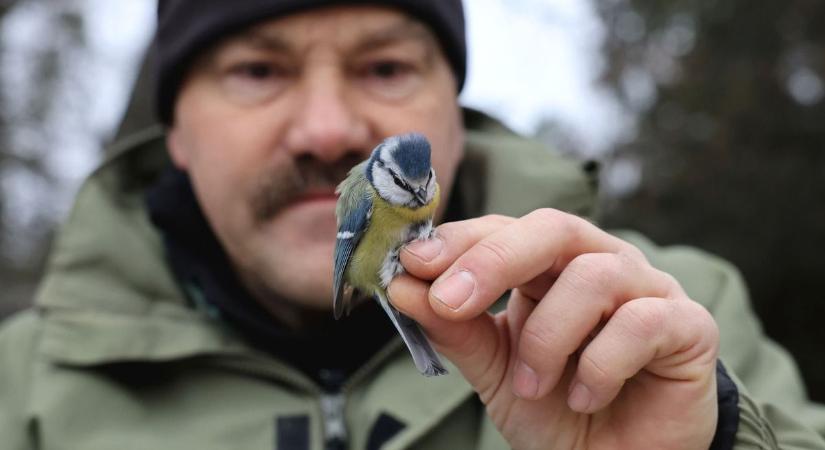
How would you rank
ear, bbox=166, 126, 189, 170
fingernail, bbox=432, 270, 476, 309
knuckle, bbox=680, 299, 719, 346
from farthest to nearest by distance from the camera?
ear, bbox=166, 126, 189, 170 → knuckle, bbox=680, 299, 719, 346 → fingernail, bbox=432, 270, 476, 309

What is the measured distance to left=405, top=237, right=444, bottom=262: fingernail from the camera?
113cm

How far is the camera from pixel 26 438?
5.75 ft

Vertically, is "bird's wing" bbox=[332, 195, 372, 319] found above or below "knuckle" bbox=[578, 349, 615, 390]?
above

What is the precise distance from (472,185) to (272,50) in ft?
2.34

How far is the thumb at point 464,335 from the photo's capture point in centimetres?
114

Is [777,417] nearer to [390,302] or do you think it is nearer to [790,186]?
[390,302]

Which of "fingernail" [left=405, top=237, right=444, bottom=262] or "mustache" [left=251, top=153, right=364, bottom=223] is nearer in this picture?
"fingernail" [left=405, top=237, right=444, bottom=262]

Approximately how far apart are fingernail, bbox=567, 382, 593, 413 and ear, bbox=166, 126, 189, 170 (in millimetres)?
1372

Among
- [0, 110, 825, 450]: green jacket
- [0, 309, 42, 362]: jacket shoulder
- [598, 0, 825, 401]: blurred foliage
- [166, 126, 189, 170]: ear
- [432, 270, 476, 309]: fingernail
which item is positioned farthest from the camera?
[598, 0, 825, 401]: blurred foliage

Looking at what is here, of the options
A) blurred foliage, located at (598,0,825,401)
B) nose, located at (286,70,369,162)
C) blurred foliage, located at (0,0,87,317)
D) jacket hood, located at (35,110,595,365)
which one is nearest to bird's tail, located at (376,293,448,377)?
nose, located at (286,70,369,162)

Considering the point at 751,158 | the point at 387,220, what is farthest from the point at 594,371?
the point at 751,158

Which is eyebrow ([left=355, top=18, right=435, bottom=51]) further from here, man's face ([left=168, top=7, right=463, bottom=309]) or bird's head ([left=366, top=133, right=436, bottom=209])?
bird's head ([left=366, top=133, right=436, bottom=209])

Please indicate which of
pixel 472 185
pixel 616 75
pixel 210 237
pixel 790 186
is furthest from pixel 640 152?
pixel 210 237

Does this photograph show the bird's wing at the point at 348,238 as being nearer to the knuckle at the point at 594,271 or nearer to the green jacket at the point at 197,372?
the knuckle at the point at 594,271
